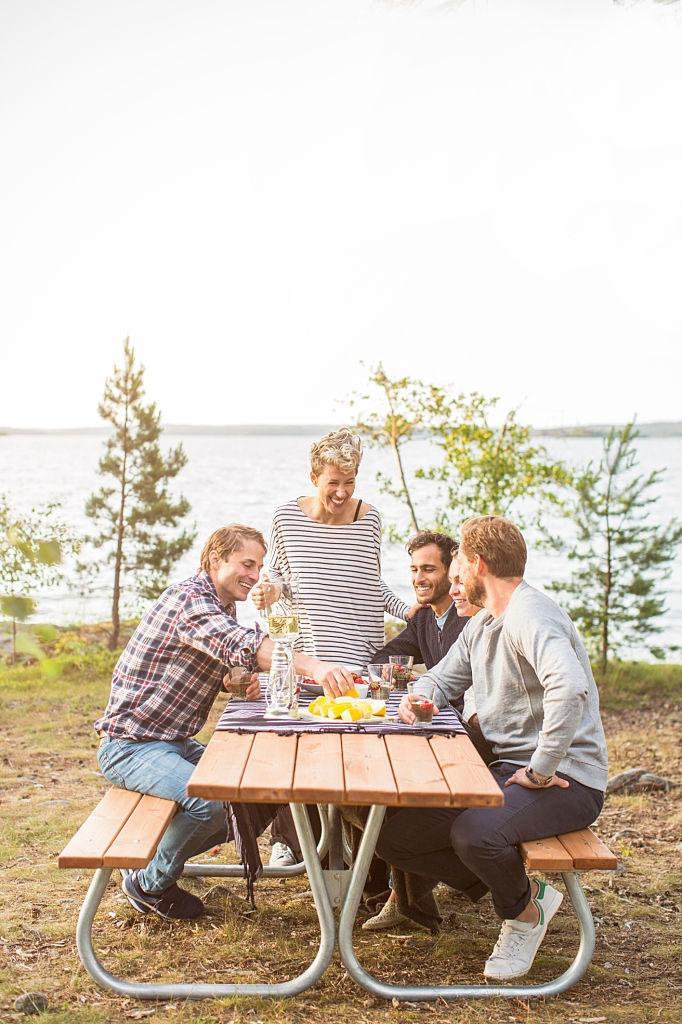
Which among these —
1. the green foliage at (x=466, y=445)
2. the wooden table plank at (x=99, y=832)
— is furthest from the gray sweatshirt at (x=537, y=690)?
the green foliage at (x=466, y=445)

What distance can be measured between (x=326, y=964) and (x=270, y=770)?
26.8 inches

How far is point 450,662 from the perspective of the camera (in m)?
3.43

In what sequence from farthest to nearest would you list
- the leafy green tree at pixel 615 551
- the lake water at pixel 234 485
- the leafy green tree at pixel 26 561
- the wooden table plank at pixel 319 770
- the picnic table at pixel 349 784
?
1. the lake water at pixel 234 485
2. the leafy green tree at pixel 615 551
3. the picnic table at pixel 349 784
4. the wooden table plank at pixel 319 770
5. the leafy green tree at pixel 26 561

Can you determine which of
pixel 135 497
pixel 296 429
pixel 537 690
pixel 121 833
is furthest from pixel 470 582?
pixel 296 429

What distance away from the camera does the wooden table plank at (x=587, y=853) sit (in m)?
2.67

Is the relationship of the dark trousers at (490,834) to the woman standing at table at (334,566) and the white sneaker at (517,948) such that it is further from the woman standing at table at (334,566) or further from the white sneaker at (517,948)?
the woman standing at table at (334,566)

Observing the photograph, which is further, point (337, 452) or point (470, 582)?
point (337, 452)

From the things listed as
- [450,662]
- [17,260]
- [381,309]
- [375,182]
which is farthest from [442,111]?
[450,662]

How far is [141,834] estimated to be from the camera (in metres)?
2.80

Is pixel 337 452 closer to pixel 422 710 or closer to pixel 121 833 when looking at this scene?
pixel 422 710

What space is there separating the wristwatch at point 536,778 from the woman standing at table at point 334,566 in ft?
3.74

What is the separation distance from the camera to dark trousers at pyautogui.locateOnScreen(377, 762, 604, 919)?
277 centimetres

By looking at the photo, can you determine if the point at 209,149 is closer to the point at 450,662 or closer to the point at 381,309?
the point at 381,309

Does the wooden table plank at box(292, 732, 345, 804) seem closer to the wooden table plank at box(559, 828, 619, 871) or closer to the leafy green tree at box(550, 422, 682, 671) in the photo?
the wooden table plank at box(559, 828, 619, 871)
